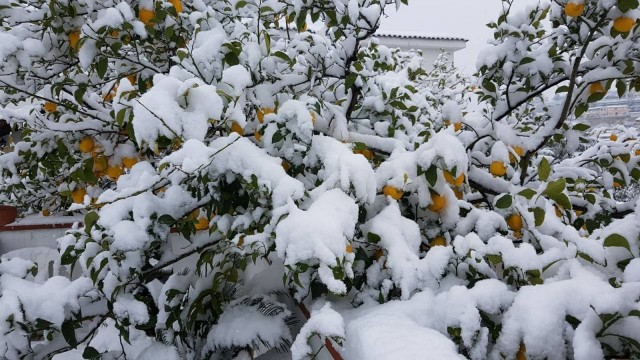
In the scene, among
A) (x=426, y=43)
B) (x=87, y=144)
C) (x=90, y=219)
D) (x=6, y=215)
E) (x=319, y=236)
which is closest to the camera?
(x=319, y=236)

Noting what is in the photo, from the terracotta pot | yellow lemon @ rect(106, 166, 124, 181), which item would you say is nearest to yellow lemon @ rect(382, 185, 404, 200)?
yellow lemon @ rect(106, 166, 124, 181)

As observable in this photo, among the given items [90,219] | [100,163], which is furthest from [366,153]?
[100,163]

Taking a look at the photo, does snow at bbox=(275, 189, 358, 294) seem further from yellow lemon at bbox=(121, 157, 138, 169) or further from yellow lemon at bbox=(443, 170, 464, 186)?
yellow lemon at bbox=(121, 157, 138, 169)

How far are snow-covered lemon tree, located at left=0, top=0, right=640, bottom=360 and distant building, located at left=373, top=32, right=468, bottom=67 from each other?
1074 centimetres

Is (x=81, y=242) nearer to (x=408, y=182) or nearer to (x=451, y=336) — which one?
(x=408, y=182)

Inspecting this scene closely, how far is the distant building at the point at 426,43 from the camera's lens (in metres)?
12.8

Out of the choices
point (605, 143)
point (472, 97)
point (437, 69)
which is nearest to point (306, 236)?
point (605, 143)

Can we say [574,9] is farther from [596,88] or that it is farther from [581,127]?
[581,127]

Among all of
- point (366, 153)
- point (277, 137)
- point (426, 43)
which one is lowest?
point (426, 43)

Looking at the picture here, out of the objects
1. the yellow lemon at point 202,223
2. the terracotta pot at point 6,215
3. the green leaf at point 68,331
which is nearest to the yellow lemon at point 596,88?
the yellow lemon at point 202,223

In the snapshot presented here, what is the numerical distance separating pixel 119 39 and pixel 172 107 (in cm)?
105

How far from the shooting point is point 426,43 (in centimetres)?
1351

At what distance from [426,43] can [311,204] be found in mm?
13212

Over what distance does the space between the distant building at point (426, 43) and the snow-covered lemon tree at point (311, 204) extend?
1074cm
